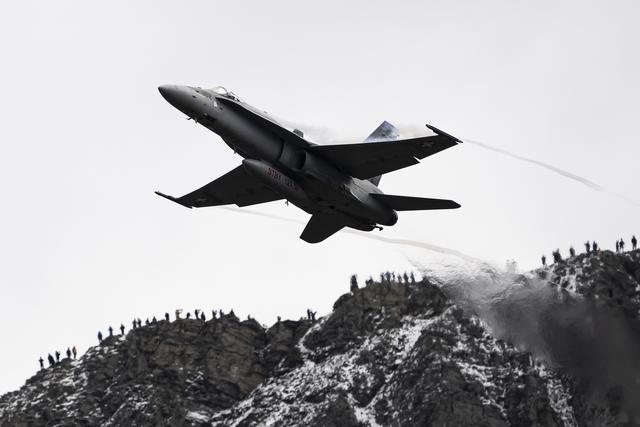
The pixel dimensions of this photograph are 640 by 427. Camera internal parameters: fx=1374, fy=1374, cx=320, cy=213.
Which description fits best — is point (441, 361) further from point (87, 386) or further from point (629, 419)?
point (87, 386)

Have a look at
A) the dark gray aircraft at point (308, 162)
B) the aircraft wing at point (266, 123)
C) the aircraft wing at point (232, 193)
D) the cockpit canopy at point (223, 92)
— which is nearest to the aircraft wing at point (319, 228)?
the dark gray aircraft at point (308, 162)

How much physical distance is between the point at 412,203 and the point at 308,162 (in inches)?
244

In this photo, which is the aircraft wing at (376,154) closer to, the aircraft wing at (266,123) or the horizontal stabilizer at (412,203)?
the aircraft wing at (266,123)

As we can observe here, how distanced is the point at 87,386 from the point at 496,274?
4483 cm

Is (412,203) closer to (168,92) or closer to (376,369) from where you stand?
(168,92)

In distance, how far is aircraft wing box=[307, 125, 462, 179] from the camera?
201ft

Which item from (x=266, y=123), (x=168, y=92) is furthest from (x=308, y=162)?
(x=168, y=92)

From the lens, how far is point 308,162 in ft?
203

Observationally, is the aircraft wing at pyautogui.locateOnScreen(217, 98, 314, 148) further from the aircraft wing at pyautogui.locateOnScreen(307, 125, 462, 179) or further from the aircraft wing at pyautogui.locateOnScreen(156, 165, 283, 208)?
the aircraft wing at pyautogui.locateOnScreen(156, 165, 283, 208)

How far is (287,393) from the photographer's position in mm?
116125

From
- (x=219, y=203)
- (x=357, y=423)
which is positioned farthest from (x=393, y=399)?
(x=219, y=203)

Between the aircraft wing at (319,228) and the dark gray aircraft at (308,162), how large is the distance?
93mm

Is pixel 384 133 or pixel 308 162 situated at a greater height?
pixel 384 133

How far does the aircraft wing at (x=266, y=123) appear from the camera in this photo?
60.4 metres
